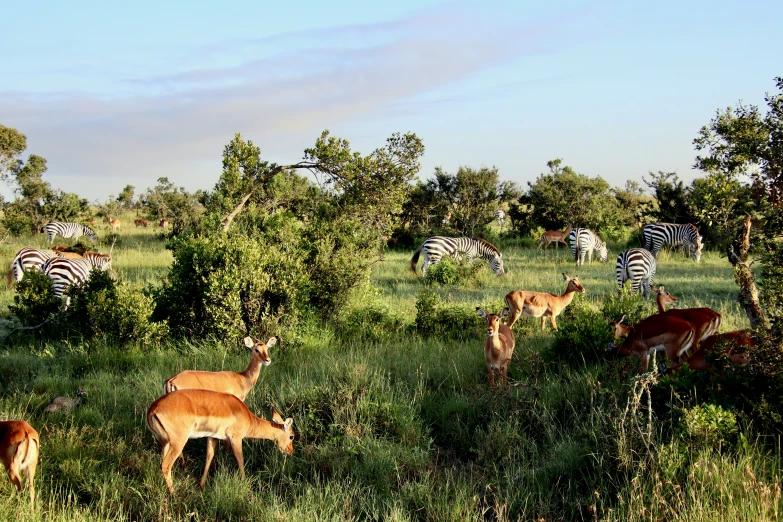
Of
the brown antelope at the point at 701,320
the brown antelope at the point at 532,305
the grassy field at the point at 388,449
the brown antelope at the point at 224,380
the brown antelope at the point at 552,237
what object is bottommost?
the grassy field at the point at 388,449

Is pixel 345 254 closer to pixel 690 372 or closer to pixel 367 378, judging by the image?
pixel 367 378

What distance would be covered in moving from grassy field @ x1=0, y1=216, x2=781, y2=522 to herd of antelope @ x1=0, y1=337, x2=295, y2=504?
189 millimetres

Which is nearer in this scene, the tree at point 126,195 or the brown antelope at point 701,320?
the brown antelope at point 701,320

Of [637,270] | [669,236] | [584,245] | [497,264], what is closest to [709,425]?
[637,270]

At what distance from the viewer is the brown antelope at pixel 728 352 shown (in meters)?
6.13

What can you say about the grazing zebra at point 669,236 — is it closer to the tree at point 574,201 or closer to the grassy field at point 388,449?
the tree at point 574,201

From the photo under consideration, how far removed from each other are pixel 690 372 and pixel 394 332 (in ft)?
17.2

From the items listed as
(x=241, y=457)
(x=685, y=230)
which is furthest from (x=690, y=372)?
(x=685, y=230)

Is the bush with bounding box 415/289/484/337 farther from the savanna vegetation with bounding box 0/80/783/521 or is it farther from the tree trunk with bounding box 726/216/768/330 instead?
the tree trunk with bounding box 726/216/768/330

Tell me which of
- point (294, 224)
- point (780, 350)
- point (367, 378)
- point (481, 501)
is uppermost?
point (294, 224)

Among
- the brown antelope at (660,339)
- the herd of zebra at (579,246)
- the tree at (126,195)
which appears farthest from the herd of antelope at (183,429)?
the tree at (126,195)

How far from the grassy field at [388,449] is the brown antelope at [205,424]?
0.20m

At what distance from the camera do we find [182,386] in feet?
21.0

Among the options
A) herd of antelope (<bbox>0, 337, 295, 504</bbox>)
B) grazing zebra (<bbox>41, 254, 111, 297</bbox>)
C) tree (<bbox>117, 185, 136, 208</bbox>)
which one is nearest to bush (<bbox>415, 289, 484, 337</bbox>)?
herd of antelope (<bbox>0, 337, 295, 504</bbox>)
